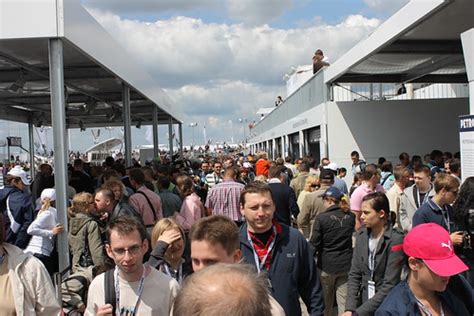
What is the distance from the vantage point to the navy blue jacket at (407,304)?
2555 mm

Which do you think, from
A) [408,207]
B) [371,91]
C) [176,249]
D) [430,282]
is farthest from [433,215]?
[371,91]

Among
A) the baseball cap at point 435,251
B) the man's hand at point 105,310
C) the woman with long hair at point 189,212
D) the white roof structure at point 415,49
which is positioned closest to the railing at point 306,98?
the white roof structure at point 415,49

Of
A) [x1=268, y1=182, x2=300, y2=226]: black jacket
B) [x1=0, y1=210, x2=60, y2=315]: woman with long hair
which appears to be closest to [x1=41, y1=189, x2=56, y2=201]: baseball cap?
[x1=268, y1=182, x2=300, y2=226]: black jacket

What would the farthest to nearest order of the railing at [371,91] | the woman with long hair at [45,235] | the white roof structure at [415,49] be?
1. the railing at [371,91]
2. the white roof structure at [415,49]
3. the woman with long hair at [45,235]

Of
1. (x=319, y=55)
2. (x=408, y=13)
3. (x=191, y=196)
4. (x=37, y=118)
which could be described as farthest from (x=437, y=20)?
(x=37, y=118)

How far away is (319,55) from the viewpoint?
20.5 m

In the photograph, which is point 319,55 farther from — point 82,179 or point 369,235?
point 369,235

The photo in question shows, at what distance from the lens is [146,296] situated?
9.39ft

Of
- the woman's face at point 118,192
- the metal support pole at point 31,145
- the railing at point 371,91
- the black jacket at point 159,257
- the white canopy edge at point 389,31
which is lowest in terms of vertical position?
the black jacket at point 159,257

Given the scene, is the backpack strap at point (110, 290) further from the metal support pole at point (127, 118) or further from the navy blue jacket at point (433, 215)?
the metal support pole at point (127, 118)

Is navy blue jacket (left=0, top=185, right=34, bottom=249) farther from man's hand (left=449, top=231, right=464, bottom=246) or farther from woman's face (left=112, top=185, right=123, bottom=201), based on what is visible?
man's hand (left=449, top=231, right=464, bottom=246)

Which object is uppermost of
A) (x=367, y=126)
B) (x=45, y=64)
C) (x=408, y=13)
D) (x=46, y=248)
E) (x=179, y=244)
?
(x=408, y=13)

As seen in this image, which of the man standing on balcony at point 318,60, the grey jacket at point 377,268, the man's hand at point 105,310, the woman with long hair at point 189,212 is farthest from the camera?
the man standing on balcony at point 318,60

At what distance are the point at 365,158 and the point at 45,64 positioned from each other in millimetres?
10084
